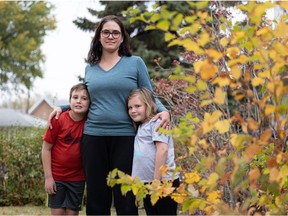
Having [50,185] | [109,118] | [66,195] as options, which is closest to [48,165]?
[50,185]

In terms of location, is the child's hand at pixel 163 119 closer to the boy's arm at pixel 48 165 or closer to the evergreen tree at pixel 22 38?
the boy's arm at pixel 48 165

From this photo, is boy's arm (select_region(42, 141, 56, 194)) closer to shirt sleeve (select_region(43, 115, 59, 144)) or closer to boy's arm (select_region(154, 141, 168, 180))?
shirt sleeve (select_region(43, 115, 59, 144))

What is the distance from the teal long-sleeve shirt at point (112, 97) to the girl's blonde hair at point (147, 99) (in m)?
0.05

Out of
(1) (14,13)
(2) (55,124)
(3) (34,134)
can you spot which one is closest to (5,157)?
(3) (34,134)

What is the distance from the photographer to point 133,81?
3.47 metres

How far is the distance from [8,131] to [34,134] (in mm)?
869

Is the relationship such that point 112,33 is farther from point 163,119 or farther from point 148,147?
point 148,147

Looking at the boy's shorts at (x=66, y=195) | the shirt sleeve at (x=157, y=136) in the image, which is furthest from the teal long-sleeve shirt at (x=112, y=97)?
the boy's shorts at (x=66, y=195)

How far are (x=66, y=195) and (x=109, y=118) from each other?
0.85 meters

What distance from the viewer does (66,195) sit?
12.9 ft

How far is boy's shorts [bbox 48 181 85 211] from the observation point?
3.91 meters

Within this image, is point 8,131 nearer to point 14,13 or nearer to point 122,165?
point 122,165

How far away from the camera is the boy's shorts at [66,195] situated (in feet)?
12.8

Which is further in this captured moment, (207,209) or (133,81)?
(133,81)
